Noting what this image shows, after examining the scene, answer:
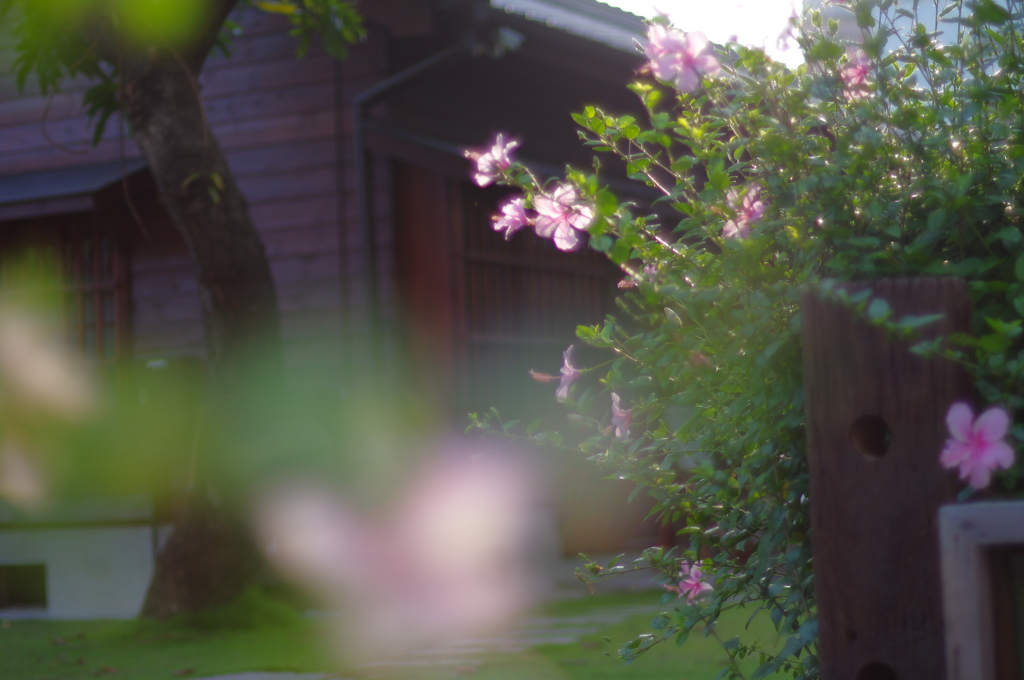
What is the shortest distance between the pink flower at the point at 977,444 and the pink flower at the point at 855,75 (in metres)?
0.73

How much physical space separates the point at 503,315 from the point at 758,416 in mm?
6426

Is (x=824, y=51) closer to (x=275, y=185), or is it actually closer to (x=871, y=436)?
(x=871, y=436)

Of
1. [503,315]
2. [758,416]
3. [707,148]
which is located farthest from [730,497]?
[503,315]

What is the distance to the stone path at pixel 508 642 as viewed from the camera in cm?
450

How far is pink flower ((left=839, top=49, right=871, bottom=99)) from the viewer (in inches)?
72.3

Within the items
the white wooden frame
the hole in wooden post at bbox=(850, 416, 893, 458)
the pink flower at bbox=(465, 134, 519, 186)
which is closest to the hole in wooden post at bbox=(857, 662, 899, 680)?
the white wooden frame

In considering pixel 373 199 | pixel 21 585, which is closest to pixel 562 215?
pixel 373 199

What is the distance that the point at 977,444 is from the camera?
4.36 ft

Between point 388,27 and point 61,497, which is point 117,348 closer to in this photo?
point 61,497

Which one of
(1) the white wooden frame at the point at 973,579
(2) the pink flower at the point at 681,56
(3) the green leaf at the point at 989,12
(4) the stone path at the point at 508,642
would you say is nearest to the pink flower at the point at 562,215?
(2) the pink flower at the point at 681,56

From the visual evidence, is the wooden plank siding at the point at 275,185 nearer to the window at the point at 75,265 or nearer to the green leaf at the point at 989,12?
the window at the point at 75,265

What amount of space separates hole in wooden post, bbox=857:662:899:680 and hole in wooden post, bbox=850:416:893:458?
305 mm

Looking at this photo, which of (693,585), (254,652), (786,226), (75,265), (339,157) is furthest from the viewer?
(75,265)

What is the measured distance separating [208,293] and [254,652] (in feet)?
6.77
